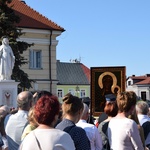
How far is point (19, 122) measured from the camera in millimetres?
5555

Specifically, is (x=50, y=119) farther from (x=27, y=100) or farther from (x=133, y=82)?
(x=133, y=82)

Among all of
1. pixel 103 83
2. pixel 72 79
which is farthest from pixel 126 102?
pixel 72 79

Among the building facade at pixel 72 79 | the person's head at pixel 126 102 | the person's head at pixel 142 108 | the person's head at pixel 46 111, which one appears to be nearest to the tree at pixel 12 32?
the person's head at pixel 142 108

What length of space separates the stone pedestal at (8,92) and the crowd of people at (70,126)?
10316 mm

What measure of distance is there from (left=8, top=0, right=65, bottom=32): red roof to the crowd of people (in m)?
26.1

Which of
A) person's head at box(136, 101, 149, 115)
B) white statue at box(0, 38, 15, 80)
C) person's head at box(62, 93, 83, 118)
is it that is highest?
white statue at box(0, 38, 15, 80)

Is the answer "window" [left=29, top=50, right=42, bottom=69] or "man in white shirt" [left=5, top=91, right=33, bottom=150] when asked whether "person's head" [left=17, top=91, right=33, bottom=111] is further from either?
"window" [left=29, top=50, right=42, bottom=69]

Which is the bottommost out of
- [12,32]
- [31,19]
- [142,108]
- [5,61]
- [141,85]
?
[142,108]

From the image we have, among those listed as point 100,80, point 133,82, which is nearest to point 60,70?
point 133,82

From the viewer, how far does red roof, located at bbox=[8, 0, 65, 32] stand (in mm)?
32000

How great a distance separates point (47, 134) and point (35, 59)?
2920 cm

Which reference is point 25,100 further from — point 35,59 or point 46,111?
point 35,59

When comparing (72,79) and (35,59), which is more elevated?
(35,59)

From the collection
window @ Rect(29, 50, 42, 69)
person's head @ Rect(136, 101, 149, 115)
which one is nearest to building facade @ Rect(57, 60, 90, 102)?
window @ Rect(29, 50, 42, 69)
